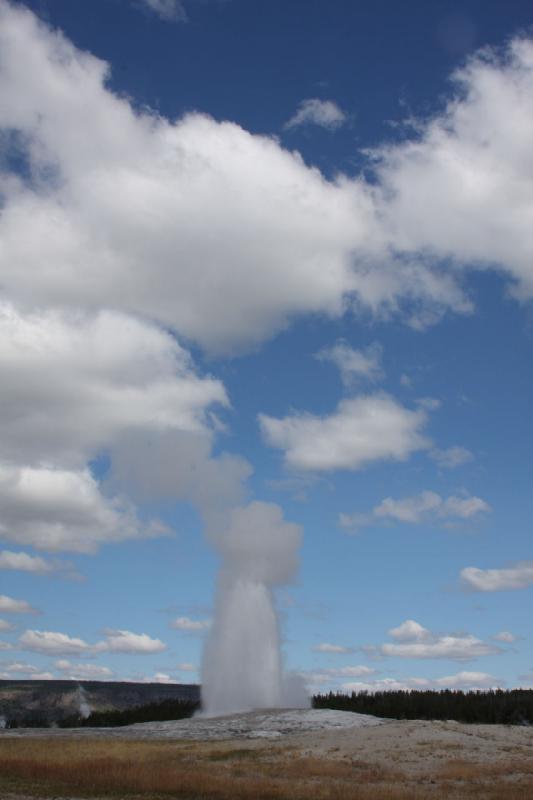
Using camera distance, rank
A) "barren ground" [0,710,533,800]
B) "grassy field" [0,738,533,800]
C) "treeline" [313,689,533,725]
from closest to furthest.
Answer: "grassy field" [0,738,533,800] < "barren ground" [0,710,533,800] < "treeline" [313,689,533,725]

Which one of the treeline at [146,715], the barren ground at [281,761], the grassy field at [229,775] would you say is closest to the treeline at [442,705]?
the treeline at [146,715]

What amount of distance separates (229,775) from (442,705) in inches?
2993

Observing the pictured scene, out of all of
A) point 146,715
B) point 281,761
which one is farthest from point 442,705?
point 281,761

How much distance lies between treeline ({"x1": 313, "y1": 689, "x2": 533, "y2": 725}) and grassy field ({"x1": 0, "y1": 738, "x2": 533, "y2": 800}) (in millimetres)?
57452

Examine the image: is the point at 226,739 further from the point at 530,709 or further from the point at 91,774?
the point at 530,709

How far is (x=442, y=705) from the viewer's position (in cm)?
10600

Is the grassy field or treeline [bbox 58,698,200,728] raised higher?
treeline [bbox 58,698,200,728]

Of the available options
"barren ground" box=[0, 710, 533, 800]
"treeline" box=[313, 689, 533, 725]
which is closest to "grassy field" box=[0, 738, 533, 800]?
"barren ground" box=[0, 710, 533, 800]

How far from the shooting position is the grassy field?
3111 centimetres

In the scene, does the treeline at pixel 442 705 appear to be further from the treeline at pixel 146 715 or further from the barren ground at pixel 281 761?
the barren ground at pixel 281 761

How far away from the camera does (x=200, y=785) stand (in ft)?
108

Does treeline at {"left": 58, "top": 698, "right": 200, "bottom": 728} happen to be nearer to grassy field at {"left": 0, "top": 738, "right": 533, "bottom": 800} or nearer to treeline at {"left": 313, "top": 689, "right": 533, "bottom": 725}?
treeline at {"left": 313, "top": 689, "right": 533, "bottom": 725}

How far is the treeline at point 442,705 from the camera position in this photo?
325 ft

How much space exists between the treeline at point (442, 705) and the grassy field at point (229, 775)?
57.5 meters
